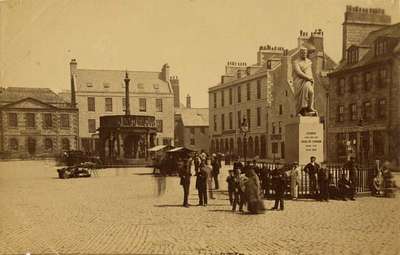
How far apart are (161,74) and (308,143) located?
115 feet

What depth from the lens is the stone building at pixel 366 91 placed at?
89.1ft

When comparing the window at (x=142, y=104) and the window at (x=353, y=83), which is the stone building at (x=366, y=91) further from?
the window at (x=142, y=104)

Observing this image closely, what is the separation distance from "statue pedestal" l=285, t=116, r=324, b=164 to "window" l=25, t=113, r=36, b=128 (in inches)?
1350

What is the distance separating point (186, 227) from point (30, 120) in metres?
38.0

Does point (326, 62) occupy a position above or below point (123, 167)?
above

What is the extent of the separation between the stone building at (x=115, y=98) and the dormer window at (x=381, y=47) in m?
21.6

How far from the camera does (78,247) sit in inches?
318

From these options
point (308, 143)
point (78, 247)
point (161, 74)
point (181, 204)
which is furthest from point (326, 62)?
point (78, 247)

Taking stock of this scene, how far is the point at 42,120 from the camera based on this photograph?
46.9m

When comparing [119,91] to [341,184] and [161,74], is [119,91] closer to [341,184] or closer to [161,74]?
[161,74]

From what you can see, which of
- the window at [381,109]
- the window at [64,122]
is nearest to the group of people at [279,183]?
the window at [381,109]

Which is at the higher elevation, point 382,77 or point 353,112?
point 382,77

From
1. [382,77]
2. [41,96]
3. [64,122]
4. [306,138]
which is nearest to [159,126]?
[64,122]

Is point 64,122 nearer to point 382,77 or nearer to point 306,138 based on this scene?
point 382,77
